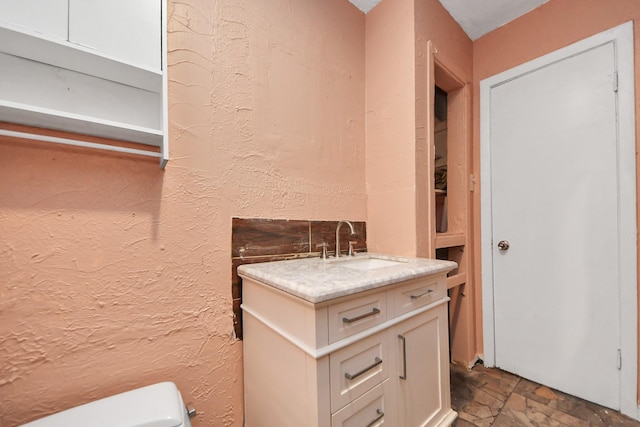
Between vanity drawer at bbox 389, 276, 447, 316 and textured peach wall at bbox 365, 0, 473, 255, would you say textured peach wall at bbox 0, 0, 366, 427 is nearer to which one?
textured peach wall at bbox 365, 0, 473, 255

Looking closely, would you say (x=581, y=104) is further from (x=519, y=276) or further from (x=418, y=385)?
(x=418, y=385)

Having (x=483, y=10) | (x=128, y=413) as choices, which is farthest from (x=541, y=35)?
(x=128, y=413)

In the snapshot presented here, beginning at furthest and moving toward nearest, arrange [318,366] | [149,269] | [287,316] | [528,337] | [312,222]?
1. [528,337]
2. [312,222]
3. [149,269]
4. [287,316]
5. [318,366]

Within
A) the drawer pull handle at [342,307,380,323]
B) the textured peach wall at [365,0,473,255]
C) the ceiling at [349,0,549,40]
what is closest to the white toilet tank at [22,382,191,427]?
the drawer pull handle at [342,307,380,323]

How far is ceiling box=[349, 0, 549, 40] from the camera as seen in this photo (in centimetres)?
170

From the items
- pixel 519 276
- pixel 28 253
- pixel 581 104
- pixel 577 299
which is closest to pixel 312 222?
pixel 28 253

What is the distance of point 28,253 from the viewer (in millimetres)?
784

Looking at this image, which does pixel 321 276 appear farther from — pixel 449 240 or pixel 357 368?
pixel 449 240

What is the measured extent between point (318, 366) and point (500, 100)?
2.19 meters

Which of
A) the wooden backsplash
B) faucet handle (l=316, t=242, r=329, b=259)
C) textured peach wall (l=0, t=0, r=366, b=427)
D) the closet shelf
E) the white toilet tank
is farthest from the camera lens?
the closet shelf

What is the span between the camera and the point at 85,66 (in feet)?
2.75

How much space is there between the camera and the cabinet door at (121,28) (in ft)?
2.63

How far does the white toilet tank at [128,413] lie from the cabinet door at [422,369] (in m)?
0.77

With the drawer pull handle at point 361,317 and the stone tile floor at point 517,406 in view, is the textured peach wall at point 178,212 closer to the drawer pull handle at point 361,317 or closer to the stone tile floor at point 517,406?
the drawer pull handle at point 361,317
